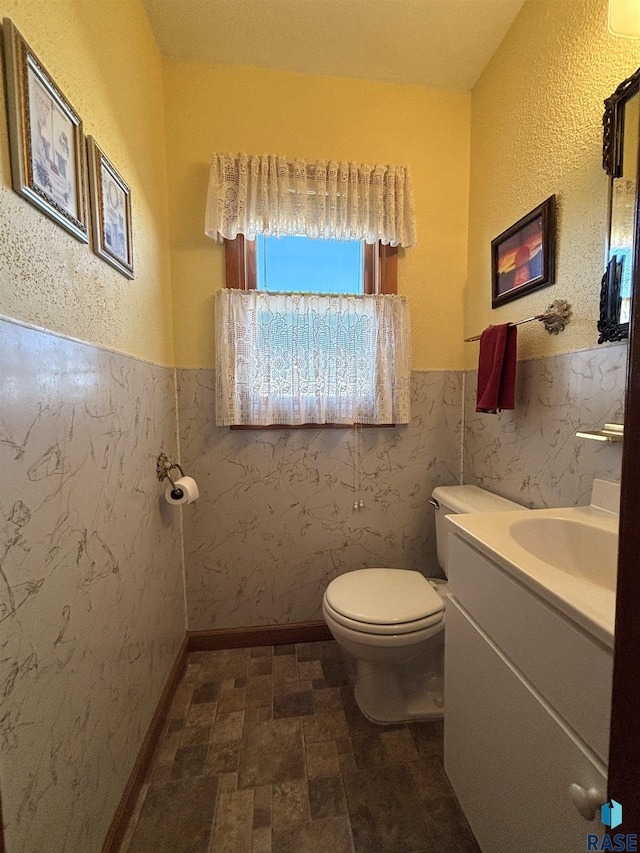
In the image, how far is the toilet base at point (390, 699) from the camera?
1258 millimetres

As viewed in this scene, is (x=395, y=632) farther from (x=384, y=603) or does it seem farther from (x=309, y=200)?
(x=309, y=200)

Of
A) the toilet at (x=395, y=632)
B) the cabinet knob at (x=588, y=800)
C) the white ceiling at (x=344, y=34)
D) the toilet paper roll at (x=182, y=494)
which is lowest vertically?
the toilet at (x=395, y=632)

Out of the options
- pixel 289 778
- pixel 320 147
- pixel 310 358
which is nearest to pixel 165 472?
pixel 310 358

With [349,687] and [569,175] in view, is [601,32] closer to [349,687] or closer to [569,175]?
[569,175]

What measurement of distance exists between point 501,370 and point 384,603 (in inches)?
37.3

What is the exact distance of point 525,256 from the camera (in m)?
1.26

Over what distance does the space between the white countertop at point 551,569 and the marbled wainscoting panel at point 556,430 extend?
0.49 ft

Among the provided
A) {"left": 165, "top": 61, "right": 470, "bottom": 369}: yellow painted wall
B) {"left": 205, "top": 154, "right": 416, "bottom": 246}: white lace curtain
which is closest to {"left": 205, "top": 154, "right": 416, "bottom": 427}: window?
{"left": 205, "top": 154, "right": 416, "bottom": 246}: white lace curtain

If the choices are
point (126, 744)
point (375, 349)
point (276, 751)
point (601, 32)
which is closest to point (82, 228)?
point (375, 349)

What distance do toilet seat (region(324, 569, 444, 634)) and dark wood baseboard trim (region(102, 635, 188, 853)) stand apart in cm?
69

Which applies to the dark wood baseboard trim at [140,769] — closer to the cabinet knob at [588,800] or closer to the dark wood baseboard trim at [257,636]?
the dark wood baseboard trim at [257,636]

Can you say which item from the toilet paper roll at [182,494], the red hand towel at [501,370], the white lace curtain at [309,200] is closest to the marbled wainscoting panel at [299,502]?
the toilet paper roll at [182,494]

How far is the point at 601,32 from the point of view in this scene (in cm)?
96

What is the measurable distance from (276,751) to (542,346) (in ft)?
5.43
